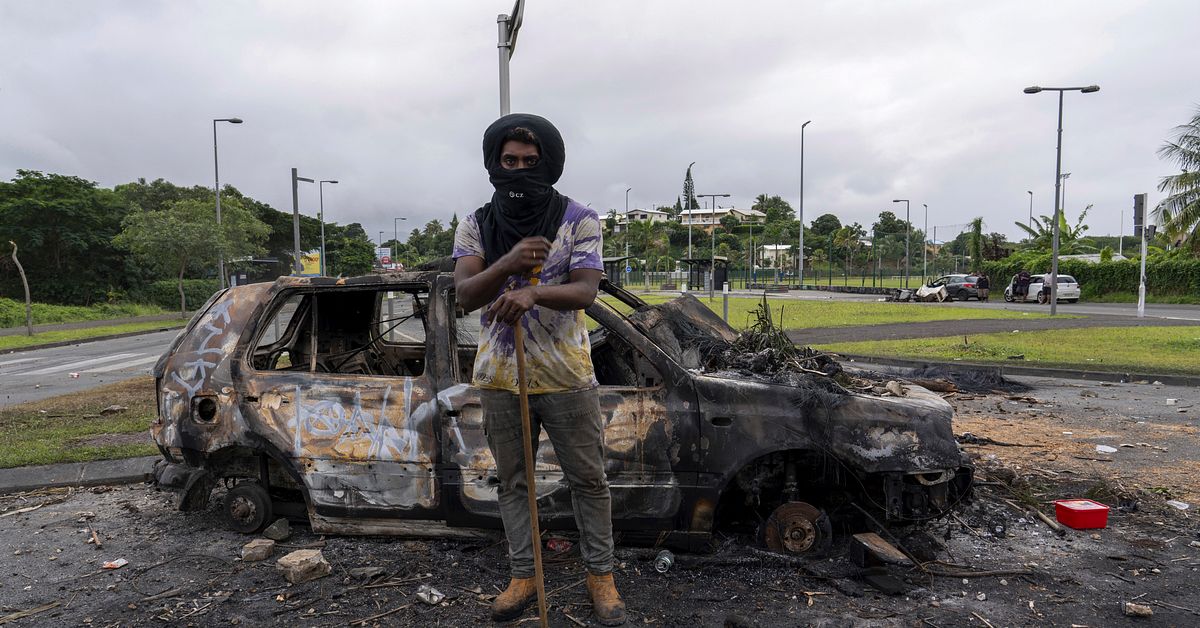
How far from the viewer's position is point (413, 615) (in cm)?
305

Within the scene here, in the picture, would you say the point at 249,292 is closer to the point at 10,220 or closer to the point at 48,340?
the point at 48,340

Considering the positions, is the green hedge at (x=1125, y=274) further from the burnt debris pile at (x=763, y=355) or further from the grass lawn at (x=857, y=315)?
the burnt debris pile at (x=763, y=355)

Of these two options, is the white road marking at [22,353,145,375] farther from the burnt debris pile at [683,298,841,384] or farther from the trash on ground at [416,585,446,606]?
the burnt debris pile at [683,298,841,384]

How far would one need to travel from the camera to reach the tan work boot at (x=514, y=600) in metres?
2.92

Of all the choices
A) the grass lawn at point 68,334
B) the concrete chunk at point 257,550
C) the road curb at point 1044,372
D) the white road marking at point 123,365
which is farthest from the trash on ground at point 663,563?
the grass lawn at point 68,334

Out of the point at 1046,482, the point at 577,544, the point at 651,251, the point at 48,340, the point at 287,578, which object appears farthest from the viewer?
the point at 651,251

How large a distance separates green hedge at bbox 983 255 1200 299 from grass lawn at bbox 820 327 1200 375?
18.3m

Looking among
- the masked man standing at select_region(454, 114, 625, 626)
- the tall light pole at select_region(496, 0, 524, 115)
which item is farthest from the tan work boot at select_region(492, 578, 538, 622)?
the tall light pole at select_region(496, 0, 524, 115)

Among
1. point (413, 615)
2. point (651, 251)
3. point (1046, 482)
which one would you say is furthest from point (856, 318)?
point (651, 251)

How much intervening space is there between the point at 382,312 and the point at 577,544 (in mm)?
2441

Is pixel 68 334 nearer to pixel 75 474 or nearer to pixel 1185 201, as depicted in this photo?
pixel 75 474

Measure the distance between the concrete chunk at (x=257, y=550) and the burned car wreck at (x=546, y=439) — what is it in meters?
0.24

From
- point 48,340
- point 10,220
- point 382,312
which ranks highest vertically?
point 10,220

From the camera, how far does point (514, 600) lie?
2.94 m
